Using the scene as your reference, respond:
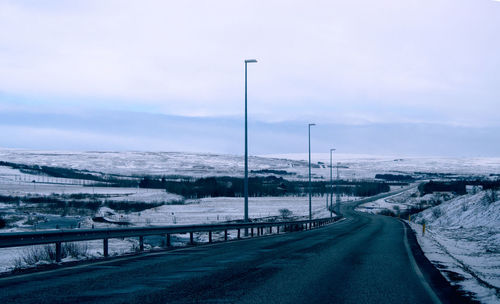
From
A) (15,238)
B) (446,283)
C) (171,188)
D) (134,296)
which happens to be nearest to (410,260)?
(446,283)

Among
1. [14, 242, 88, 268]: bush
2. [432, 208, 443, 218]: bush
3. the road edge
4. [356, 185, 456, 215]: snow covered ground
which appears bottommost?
[356, 185, 456, 215]: snow covered ground

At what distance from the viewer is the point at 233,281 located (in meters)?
10.8

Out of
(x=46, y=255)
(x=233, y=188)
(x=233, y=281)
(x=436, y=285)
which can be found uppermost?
(x=233, y=281)

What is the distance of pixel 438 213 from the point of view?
57.5m

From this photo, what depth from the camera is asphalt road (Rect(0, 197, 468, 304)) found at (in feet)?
29.3

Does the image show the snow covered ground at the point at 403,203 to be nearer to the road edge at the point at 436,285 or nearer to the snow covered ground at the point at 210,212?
the snow covered ground at the point at 210,212

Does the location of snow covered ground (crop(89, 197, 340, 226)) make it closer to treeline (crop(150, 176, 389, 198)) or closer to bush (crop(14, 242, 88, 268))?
treeline (crop(150, 176, 389, 198))

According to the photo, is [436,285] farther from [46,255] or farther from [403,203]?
[403,203]

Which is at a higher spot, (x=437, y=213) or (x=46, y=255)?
(x=46, y=255)

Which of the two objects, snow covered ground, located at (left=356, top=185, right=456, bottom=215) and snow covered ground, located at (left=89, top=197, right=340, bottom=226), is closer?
snow covered ground, located at (left=89, top=197, right=340, bottom=226)

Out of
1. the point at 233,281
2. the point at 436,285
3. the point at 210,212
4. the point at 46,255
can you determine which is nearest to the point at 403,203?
the point at 210,212

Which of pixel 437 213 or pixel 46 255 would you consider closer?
pixel 46 255

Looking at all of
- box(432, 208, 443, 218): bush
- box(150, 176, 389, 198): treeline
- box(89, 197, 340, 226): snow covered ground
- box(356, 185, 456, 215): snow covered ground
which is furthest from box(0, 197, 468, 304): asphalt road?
box(150, 176, 389, 198): treeline

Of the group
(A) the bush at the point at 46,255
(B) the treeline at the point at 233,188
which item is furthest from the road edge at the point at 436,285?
(B) the treeline at the point at 233,188
